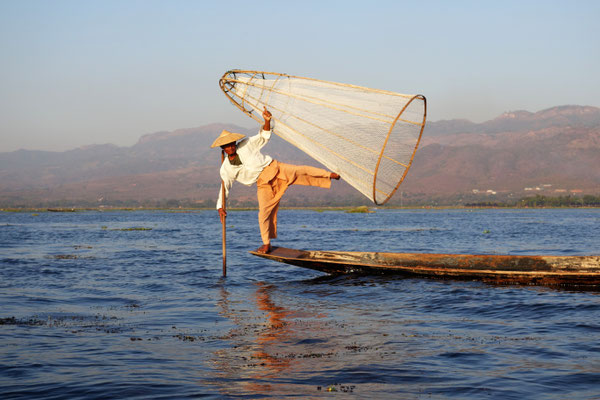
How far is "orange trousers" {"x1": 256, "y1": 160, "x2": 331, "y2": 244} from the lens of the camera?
11.0 meters

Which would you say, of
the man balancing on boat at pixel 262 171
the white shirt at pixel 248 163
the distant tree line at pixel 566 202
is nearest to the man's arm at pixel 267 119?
A: the man balancing on boat at pixel 262 171

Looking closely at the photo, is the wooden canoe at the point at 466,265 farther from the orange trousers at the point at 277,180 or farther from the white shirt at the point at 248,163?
the white shirt at the point at 248,163

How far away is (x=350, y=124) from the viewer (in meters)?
9.78

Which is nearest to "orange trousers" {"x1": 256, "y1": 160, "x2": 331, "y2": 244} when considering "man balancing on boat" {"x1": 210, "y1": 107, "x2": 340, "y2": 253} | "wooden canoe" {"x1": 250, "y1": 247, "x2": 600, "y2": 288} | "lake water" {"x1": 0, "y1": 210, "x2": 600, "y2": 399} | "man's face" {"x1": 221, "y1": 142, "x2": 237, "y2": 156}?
"man balancing on boat" {"x1": 210, "y1": 107, "x2": 340, "y2": 253}

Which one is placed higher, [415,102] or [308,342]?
[415,102]

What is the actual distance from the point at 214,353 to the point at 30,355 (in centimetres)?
215

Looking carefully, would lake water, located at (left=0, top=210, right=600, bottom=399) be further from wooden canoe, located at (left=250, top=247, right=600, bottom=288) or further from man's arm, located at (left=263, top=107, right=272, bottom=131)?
man's arm, located at (left=263, top=107, right=272, bottom=131)

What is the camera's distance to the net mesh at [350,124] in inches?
365

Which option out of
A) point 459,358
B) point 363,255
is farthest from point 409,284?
point 459,358

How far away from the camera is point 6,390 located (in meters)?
5.77

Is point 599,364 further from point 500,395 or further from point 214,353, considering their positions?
point 214,353

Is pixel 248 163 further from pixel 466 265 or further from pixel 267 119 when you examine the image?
pixel 466 265

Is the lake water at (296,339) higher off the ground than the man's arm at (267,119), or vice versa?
the man's arm at (267,119)

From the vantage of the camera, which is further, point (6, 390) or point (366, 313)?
point (366, 313)
